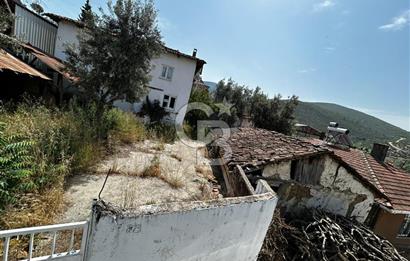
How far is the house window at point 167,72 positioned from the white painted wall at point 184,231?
653 inches

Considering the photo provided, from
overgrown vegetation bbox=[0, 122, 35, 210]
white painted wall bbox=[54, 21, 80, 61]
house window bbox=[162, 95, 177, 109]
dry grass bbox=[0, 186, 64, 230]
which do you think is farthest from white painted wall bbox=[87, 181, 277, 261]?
white painted wall bbox=[54, 21, 80, 61]

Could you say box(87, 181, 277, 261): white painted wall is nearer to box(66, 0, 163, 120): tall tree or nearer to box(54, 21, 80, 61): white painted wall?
box(66, 0, 163, 120): tall tree

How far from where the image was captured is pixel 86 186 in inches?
223

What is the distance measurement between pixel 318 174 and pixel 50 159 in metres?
7.75

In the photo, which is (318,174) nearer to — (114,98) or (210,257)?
(210,257)

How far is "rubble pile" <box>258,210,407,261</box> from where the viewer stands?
21.3ft

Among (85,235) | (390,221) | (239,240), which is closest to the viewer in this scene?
(85,235)

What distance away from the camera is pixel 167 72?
2005 cm

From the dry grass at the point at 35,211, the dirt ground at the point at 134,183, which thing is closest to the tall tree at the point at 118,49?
the dirt ground at the point at 134,183

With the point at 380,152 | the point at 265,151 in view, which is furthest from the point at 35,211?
the point at 380,152

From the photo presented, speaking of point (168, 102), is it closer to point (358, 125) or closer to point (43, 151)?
point (43, 151)

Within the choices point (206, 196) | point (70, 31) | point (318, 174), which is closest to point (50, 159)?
point (206, 196)

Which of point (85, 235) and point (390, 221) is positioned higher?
point (85, 235)

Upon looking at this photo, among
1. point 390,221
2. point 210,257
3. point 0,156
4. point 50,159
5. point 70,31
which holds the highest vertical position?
point 70,31
